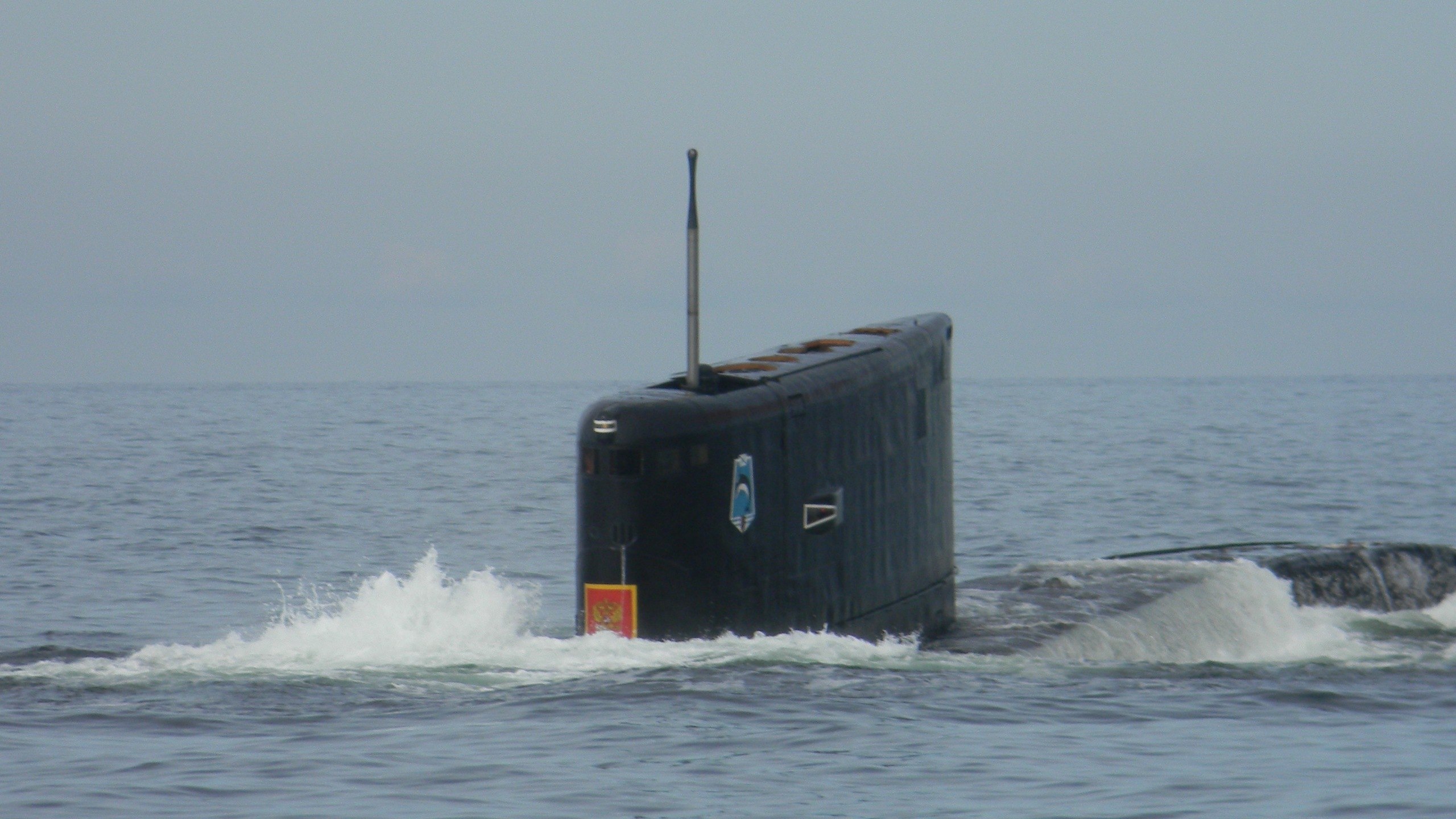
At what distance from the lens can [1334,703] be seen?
13148 millimetres

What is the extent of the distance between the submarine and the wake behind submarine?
1cm

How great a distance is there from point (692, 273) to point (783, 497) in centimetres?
181

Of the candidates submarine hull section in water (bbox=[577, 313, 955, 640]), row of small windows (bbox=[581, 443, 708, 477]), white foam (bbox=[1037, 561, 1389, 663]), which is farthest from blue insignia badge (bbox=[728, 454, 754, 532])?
white foam (bbox=[1037, 561, 1389, 663])

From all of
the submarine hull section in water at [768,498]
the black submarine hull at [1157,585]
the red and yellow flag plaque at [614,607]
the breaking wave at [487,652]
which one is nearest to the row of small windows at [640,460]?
the submarine hull section in water at [768,498]

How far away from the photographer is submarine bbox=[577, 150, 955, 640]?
472 inches

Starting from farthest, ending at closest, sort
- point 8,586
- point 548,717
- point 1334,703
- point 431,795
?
point 8,586 → point 1334,703 → point 548,717 → point 431,795

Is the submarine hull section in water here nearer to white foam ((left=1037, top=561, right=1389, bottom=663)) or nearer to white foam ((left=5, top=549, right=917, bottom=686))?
white foam ((left=5, top=549, right=917, bottom=686))

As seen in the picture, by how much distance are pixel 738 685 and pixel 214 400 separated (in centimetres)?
8072

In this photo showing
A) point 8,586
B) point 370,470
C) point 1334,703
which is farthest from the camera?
point 370,470

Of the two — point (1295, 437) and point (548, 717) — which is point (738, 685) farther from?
point (1295, 437)

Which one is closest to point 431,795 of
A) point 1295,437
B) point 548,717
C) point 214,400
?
point 548,717

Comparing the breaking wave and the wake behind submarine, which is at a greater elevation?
the wake behind submarine

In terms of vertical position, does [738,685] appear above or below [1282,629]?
above

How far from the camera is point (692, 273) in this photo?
12.5m
